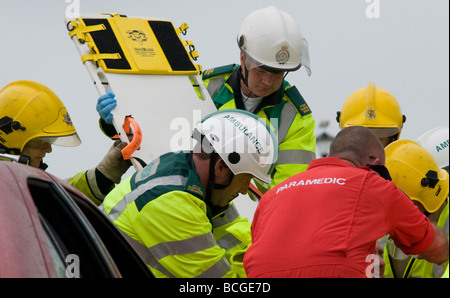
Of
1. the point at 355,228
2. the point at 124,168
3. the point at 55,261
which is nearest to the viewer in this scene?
the point at 55,261

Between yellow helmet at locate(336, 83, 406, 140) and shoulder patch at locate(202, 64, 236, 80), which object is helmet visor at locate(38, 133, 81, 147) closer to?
shoulder patch at locate(202, 64, 236, 80)

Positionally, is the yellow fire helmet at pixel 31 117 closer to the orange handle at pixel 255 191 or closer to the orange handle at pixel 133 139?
the orange handle at pixel 133 139

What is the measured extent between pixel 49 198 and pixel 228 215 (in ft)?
9.79

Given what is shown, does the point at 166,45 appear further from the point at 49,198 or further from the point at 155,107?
the point at 49,198

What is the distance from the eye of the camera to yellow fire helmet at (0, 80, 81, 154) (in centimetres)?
646

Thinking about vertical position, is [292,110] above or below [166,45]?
below

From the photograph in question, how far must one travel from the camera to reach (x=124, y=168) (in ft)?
22.7

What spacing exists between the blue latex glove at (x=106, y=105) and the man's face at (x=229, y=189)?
1.47 m

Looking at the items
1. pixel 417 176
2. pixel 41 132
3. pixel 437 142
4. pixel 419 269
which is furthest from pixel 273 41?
pixel 437 142

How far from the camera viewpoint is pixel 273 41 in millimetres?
6719

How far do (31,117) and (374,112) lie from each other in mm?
3250

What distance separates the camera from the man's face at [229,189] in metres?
5.24

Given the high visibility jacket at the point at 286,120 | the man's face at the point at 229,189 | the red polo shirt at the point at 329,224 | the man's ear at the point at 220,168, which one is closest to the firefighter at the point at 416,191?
the high visibility jacket at the point at 286,120
